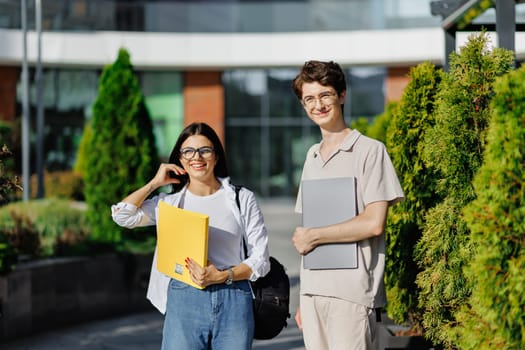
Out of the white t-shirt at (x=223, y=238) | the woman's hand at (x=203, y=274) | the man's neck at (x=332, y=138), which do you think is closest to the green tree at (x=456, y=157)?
the man's neck at (x=332, y=138)

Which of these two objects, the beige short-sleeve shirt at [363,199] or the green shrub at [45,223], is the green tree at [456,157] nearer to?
the beige short-sleeve shirt at [363,199]

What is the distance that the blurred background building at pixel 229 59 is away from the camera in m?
26.0

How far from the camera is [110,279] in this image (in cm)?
915

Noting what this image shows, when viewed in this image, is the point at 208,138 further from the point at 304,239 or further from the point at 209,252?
the point at 304,239

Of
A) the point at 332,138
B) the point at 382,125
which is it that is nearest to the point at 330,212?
the point at 332,138

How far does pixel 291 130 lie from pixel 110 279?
1999cm

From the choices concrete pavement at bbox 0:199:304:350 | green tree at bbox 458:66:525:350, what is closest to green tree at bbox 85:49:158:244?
concrete pavement at bbox 0:199:304:350

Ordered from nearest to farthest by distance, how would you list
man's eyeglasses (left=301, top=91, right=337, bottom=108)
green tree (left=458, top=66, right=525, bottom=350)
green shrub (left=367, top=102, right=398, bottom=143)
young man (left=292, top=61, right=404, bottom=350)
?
green tree (left=458, top=66, right=525, bottom=350)
young man (left=292, top=61, right=404, bottom=350)
man's eyeglasses (left=301, top=91, right=337, bottom=108)
green shrub (left=367, top=102, right=398, bottom=143)

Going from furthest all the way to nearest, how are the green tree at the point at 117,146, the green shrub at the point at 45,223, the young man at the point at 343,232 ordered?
the green tree at the point at 117,146 → the green shrub at the point at 45,223 → the young man at the point at 343,232

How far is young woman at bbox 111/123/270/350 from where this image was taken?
3471mm

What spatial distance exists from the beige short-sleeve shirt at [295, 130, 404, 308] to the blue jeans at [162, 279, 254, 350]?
1.16 feet

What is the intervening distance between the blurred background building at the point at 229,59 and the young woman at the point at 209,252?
22.0 meters

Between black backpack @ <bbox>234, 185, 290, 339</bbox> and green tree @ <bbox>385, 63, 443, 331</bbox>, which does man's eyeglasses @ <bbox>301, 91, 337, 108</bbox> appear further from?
green tree @ <bbox>385, 63, 443, 331</bbox>

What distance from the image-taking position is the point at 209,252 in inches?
141
